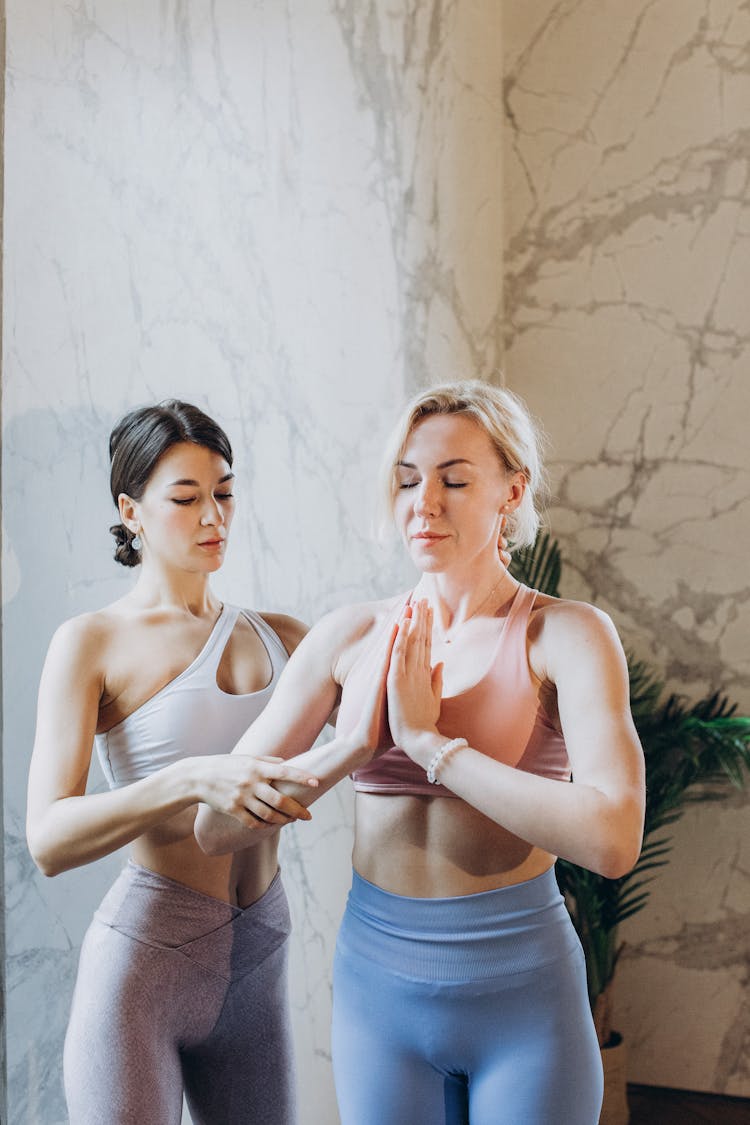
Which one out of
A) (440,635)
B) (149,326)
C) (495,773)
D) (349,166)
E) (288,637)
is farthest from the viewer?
(349,166)

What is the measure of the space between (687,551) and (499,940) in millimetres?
2339

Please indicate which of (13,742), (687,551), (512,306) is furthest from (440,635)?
(512,306)

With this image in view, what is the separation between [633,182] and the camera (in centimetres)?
375

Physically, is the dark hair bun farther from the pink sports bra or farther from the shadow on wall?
the pink sports bra

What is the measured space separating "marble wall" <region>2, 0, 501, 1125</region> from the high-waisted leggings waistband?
887mm

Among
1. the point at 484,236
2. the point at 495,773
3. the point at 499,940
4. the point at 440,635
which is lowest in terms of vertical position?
the point at 499,940

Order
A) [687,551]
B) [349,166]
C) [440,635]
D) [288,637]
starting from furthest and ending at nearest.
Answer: [687,551]
[349,166]
[288,637]
[440,635]

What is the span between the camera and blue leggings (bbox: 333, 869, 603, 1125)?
5.12 ft

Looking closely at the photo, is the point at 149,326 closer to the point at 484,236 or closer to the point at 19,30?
the point at 19,30

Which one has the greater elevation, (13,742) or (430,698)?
(430,698)

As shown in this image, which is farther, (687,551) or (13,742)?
(687,551)

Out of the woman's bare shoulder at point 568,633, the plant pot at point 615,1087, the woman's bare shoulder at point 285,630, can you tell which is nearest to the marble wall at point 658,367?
the plant pot at point 615,1087

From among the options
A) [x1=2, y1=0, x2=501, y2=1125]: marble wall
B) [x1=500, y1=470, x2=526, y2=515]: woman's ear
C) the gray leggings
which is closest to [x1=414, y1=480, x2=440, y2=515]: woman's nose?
[x1=500, y1=470, x2=526, y2=515]: woman's ear

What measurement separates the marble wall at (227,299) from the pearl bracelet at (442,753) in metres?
0.97
